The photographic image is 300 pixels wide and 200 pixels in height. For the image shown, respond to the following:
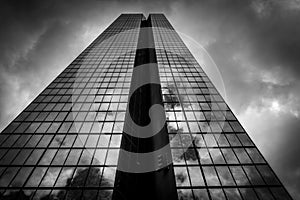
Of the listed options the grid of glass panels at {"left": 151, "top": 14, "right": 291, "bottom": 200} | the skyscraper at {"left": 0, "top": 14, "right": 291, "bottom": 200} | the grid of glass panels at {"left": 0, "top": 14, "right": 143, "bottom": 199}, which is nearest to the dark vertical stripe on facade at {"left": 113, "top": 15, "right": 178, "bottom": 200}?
the skyscraper at {"left": 0, "top": 14, "right": 291, "bottom": 200}

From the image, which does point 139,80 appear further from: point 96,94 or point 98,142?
point 98,142

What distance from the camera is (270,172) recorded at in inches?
626

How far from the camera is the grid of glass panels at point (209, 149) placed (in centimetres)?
1430

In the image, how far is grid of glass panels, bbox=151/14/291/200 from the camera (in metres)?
14.3

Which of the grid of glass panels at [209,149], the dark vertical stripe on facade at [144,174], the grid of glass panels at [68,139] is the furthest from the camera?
the dark vertical stripe on facade at [144,174]

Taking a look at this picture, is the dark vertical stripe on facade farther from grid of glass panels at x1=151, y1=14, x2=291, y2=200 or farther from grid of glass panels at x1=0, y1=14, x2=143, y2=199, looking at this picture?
grid of glass panels at x1=151, y1=14, x2=291, y2=200

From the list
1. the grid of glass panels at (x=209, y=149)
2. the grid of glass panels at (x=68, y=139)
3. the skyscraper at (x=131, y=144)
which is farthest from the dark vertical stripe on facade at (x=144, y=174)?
the grid of glass panels at (x=209, y=149)

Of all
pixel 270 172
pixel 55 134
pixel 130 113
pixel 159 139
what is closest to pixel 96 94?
pixel 130 113

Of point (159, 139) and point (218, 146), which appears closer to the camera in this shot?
point (218, 146)

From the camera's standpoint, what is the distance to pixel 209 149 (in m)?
17.6

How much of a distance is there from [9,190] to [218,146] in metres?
20.4

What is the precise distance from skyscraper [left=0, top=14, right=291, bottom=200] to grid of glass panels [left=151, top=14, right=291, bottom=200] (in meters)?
0.09

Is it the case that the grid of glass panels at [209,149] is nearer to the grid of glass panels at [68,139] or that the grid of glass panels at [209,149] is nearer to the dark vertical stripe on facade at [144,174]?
the dark vertical stripe on facade at [144,174]

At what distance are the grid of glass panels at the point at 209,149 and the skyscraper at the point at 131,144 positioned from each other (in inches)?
3.6
